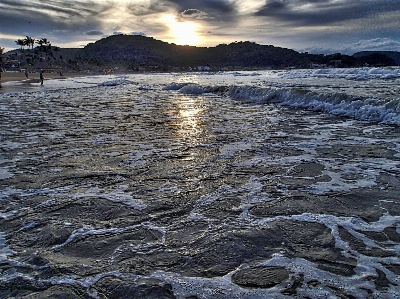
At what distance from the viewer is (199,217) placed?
12.8 feet

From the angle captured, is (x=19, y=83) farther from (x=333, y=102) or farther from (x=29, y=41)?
(x=29, y=41)

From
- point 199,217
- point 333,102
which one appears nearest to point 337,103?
point 333,102

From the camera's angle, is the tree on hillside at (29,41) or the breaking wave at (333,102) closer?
the breaking wave at (333,102)

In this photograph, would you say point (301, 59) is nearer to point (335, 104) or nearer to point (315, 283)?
point (335, 104)

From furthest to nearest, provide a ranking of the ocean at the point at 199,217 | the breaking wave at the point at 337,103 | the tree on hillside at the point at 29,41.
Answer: the tree on hillside at the point at 29,41, the breaking wave at the point at 337,103, the ocean at the point at 199,217

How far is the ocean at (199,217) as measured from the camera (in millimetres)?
2723

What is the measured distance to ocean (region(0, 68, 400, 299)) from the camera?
8.93 ft

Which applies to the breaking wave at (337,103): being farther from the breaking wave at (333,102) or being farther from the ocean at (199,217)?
the ocean at (199,217)

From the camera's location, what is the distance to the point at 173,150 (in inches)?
283

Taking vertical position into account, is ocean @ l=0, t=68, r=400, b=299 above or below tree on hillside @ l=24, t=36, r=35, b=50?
below

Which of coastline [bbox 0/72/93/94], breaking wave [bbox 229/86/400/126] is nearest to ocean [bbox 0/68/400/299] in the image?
breaking wave [bbox 229/86/400/126]

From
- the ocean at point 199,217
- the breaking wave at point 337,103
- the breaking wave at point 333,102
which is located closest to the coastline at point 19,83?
the breaking wave at point 333,102

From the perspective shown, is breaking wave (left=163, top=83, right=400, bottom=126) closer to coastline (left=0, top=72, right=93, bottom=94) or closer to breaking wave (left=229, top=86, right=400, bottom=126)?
breaking wave (left=229, top=86, right=400, bottom=126)

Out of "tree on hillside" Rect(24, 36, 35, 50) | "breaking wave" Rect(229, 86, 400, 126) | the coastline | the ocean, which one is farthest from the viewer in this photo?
"tree on hillside" Rect(24, 36, 35, 50)
